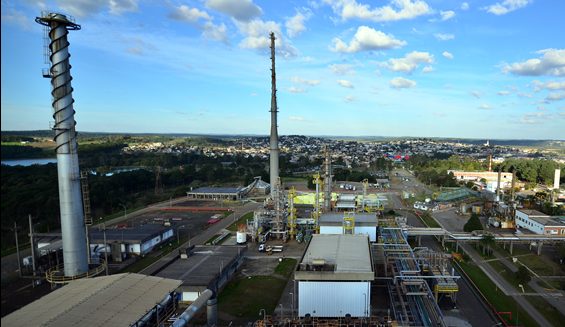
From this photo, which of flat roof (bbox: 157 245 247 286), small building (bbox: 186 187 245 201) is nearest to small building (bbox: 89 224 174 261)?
flat roof (bbox: 157 245 247 286)

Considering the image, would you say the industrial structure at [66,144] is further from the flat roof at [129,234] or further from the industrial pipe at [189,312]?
the industrial pipe at [189,312]

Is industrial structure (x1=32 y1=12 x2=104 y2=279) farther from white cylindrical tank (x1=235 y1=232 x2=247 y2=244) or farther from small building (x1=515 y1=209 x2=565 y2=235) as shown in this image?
small building (x1=515 y1=209 x2=565 y2=235)

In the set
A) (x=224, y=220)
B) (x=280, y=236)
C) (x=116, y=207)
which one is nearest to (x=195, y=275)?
(x=280, y=236)

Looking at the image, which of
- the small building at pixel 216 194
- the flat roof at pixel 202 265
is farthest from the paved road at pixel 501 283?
the small building at pixel 216 194

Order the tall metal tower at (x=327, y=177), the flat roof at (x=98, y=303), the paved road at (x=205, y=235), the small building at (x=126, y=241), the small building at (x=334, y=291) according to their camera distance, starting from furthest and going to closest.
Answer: the tall metal tower at (x=327, y=177) → the small building at (x=126, y=241) → the paved road at (x=205, y=235) → the small building at (x=334, y=291) → the flat roof at (x=98, y=303)

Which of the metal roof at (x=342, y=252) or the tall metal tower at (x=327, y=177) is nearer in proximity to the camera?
the metal roof at (x=342, y=252)
